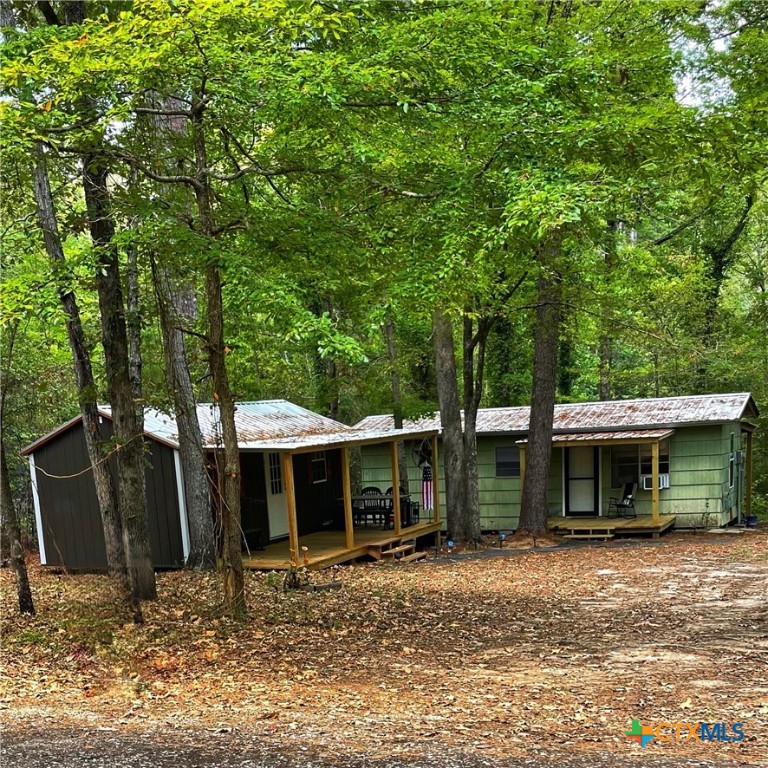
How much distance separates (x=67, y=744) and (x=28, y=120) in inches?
190

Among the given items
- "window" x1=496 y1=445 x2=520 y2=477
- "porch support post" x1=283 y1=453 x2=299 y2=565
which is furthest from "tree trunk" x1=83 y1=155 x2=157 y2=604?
"window" x1=496 y1=445 x2=520 y2=477

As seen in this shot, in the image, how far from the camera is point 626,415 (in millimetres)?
18078

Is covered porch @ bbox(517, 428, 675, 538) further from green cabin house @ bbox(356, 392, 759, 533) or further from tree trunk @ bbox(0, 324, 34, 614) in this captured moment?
tree trunk @ bbox(0, 324, 34, 614)

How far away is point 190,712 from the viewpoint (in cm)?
536

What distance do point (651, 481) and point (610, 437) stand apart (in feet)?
5.97

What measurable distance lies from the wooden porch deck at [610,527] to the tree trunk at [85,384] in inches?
432

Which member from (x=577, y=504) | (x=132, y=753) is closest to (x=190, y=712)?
(x=132, y=753)

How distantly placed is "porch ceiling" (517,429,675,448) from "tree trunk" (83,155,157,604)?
10960mm

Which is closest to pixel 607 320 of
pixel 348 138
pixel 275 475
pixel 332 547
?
pixel 332 547

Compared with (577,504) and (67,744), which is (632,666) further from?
(577,504)

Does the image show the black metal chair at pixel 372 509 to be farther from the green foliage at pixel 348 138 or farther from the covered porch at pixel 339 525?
the green foliage at pixel 348 138

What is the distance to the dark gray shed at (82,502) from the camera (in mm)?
13547

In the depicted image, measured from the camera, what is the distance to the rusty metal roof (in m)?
17.1

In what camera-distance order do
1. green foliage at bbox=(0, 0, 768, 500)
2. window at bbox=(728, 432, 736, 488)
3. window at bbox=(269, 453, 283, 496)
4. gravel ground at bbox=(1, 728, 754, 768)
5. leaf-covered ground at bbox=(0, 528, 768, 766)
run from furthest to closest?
window at bbox=(728, 432, 736, 488)
window at bbox=(269, 453, 283, 496)
green foliage at bbox=(0, 0, 768, 500)
leaf-covered ground at bbox=(0, 528, 768, 766)
gravel ground at bbox=(1, 728, 754, 768)
